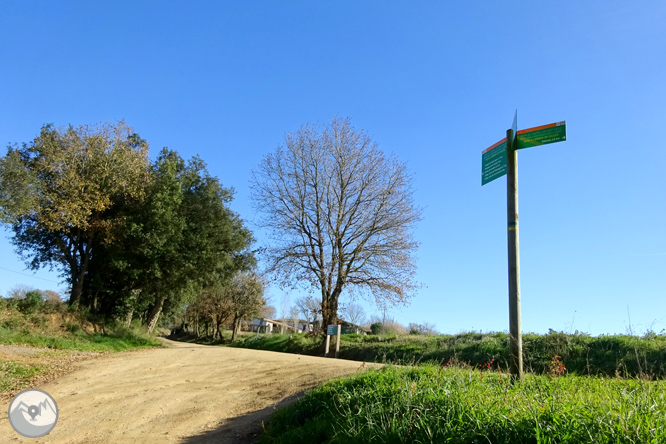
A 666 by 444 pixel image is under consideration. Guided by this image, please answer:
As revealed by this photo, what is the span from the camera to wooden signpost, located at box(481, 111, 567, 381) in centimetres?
605

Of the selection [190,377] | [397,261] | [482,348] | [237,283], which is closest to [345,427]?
[190,377]

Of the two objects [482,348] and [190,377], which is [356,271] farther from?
[190,377]

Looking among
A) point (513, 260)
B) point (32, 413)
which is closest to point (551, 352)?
point (513, 260)

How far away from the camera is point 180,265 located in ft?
72.9

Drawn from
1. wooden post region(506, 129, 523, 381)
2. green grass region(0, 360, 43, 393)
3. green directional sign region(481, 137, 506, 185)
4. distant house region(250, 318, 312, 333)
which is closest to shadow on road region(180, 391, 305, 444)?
wooden post region(506, 129, 523, 381)

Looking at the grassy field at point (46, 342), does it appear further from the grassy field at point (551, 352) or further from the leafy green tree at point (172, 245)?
the grassy field at point (551, 352)

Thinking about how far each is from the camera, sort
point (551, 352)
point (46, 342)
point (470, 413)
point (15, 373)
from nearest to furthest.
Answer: point (470, 413)
point (15, 373)
point (551, 352)
point (46, 342)

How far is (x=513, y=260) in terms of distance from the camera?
6332mm

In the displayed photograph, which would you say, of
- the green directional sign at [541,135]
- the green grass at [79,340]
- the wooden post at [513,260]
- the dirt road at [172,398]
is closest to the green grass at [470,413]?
the wooden post at [513,260]

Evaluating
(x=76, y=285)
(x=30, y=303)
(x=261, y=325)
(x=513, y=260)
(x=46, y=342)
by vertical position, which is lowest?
(x=46, y=342)

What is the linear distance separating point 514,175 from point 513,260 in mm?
1341

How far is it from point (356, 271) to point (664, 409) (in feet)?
60.8

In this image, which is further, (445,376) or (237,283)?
(237,283)

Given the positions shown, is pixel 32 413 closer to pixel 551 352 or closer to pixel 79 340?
pixel 551 352
